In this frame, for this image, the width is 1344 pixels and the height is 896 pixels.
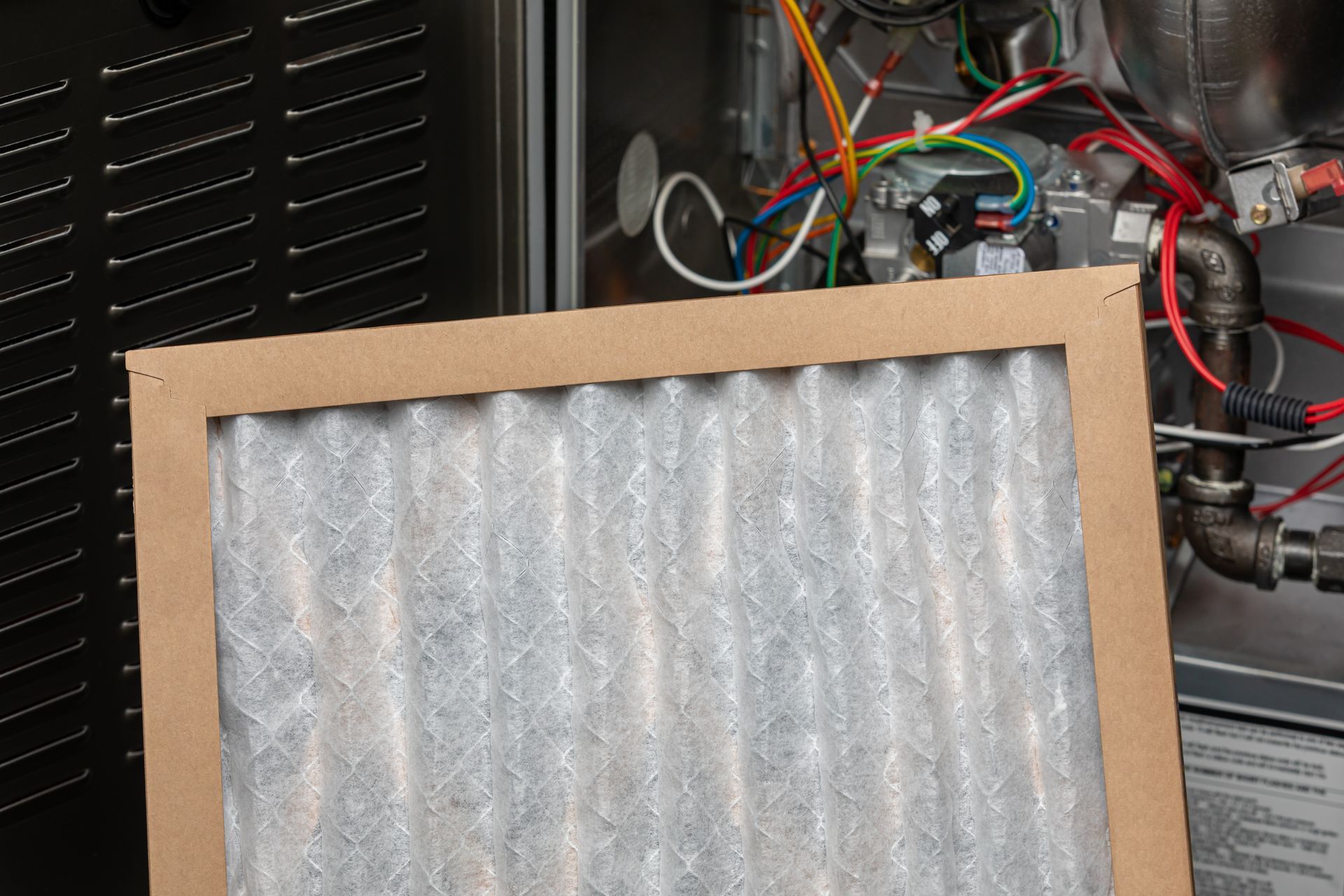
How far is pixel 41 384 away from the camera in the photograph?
0.72 m

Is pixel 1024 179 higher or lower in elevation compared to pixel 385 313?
higher

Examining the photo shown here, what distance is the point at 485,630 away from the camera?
2.10ft

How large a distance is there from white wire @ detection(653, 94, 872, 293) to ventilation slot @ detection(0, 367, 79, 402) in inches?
20.3

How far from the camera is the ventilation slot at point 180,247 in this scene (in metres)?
0.73

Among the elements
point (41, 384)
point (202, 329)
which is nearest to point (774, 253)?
point (202, 329)

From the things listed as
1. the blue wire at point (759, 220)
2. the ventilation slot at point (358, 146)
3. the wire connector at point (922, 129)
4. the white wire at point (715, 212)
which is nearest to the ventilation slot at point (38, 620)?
the ventilation slot at point (358, 146)

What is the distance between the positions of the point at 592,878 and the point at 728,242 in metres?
0.71

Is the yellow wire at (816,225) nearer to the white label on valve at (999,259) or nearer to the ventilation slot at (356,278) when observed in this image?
the white label on valve at (999,259)

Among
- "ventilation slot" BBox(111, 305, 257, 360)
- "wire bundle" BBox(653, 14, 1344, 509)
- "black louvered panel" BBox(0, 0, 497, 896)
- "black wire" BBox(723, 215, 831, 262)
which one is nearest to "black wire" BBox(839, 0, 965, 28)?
"wire bundle" BBox(653, 14, 1344, 509)

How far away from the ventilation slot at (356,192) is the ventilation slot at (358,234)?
0.02m

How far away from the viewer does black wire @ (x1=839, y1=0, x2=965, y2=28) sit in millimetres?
945

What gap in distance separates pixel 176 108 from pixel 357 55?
0.43 feet

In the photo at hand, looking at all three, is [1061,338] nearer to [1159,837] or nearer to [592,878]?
[1159,837]

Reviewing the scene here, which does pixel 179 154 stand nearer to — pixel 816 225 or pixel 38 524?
pixel 38 524
